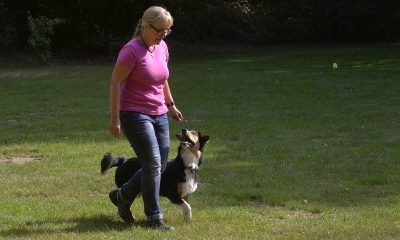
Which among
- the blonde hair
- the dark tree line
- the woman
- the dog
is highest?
the blonde hair

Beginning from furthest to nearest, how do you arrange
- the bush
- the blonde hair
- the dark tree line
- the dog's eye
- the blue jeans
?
1. the dark tree line
2. the bush
3. the dog's eye
4. the blue jeans
5. the blonde hair

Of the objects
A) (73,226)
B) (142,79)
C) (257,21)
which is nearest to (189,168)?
(142,79)

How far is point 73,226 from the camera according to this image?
623 cm

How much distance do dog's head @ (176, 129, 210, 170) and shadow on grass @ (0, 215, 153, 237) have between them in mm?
658

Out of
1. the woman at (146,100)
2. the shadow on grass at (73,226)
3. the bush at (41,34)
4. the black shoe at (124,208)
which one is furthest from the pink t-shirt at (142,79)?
the bush at (41,34)

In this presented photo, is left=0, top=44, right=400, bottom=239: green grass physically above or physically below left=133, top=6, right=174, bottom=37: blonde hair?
below

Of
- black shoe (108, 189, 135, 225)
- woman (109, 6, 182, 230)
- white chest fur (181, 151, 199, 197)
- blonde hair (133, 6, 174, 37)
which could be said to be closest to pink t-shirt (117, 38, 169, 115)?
woman (109, 6, 182, 230)

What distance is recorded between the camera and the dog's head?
20.2 ft

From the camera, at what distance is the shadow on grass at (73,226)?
19.7 ft

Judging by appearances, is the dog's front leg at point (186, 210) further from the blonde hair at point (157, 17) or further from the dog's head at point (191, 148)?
the blonde hair at point (157, 17)

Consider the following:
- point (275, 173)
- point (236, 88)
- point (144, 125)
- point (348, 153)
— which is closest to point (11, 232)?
point (144, 125)

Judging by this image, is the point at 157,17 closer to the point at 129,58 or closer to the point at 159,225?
the point at 129,58

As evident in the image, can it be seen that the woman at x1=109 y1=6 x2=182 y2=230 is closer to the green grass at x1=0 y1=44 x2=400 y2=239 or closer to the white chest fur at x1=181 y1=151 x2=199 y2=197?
the white chest fur at x1=181 y1=151 x2=199 y2=197

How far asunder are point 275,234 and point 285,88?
11824 millimetres
